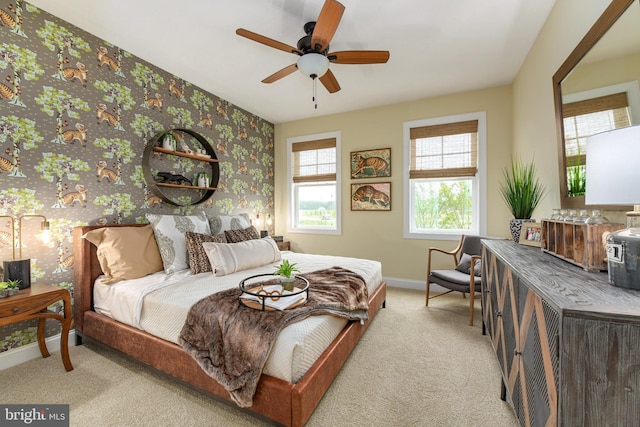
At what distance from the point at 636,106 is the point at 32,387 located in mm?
3740

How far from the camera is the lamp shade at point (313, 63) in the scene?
213 cm

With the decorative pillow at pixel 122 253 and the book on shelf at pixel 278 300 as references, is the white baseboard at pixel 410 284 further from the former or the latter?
the decorative pillow at pixel 122 253

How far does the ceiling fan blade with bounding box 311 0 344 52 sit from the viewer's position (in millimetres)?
1664

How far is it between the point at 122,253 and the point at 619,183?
10.0 feet

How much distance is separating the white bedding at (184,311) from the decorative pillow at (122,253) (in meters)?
0.08

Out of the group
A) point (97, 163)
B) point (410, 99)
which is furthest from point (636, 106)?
point (97, 163)

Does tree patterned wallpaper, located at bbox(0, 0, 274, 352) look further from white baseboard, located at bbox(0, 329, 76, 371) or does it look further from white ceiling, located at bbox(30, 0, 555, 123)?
white ceiling, located at bbox(30, 0, 555, 123)

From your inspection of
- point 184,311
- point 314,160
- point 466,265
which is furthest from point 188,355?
point 314,160

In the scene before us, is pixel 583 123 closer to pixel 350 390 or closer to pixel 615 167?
pixel 615 167

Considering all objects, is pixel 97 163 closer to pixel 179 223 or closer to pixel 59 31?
pixel 179 223

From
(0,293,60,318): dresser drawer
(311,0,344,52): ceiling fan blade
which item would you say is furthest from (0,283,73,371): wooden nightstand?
(311,0,344,52): ceiling fan blade

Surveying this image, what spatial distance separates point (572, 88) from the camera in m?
1.70

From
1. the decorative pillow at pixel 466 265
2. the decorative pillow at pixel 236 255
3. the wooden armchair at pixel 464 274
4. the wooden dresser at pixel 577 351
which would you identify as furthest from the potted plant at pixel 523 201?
the decorative pillow at pixel 236 255

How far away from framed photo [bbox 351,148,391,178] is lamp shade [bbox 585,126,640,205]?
303cm
